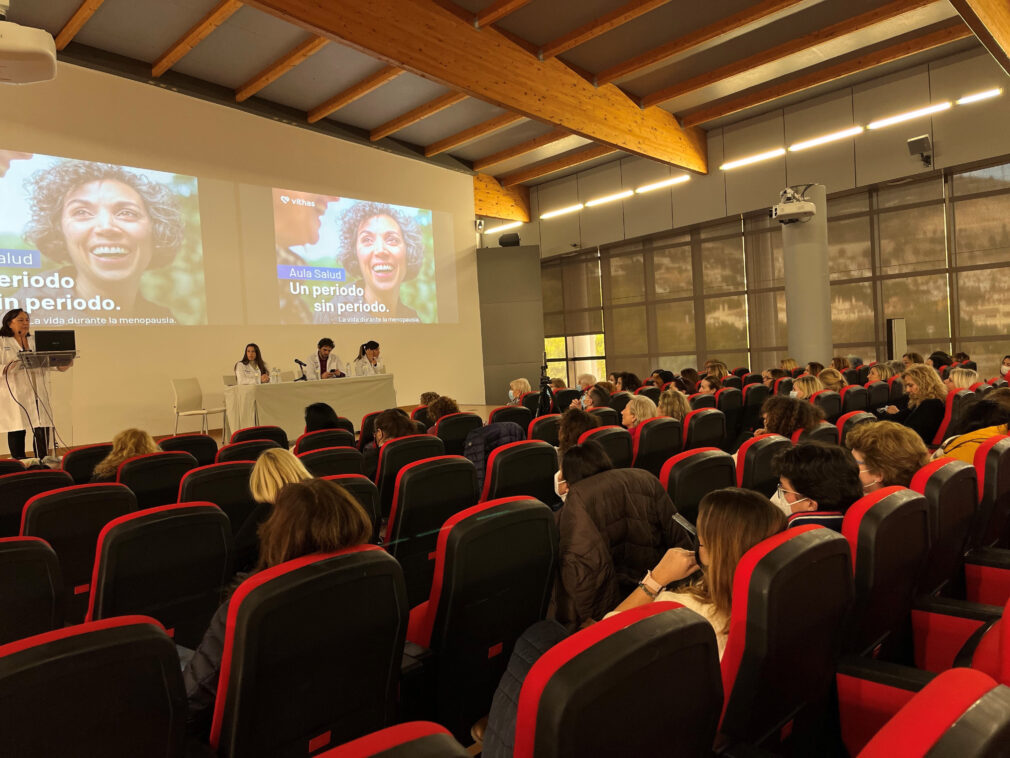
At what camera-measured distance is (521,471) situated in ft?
10.7

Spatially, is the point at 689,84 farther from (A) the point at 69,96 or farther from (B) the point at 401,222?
(A) the point at 69,96

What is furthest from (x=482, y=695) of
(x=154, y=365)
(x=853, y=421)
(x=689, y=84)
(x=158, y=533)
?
(x=689, y=84)

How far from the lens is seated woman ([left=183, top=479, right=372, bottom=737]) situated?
153 cm

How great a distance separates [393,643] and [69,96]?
9633 mm

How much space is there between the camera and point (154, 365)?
9.21 metres

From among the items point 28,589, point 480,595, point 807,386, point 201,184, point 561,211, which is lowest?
point 480,595

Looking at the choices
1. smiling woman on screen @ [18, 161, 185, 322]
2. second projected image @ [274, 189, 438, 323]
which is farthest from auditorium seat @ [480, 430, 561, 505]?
second projected image @ [274, 189, 438, 323]

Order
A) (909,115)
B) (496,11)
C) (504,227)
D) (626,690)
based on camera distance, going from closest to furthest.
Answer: (626,690), (496,11), (909,115), (504,227)

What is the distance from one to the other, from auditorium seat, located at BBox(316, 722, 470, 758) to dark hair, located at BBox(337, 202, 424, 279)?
10924 millimetres

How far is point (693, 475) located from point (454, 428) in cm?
263

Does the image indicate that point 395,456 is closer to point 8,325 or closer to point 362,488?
point 362,488

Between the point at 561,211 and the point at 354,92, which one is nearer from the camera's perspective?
the point at 354,92

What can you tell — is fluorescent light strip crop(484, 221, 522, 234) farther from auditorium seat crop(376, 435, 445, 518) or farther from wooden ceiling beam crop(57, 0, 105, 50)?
auditorium seat crop(376, 435, 445, 518)

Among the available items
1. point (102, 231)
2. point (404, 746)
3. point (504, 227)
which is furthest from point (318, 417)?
point (504, 227)
